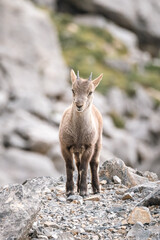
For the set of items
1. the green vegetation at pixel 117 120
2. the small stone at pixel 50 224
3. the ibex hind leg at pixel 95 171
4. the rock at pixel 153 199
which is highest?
the green vegetation at pixel 117 120

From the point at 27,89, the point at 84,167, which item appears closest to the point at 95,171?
the point at 84,167

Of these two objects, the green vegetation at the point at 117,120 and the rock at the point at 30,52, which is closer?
the rock at the point at 30,52

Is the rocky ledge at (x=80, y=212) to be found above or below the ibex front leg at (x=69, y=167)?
below

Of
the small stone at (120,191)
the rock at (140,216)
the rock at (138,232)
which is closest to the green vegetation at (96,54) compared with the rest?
the small stone at (120,191)

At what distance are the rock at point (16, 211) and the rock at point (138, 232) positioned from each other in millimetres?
1814

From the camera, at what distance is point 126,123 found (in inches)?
1895

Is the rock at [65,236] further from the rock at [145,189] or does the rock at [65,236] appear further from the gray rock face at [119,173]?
the gray rock face at [119,173]

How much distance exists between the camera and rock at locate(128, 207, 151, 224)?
8.93 metres

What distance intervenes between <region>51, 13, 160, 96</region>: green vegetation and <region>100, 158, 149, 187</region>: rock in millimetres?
38312

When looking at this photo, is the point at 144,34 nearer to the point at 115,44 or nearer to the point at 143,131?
the point at 115,44

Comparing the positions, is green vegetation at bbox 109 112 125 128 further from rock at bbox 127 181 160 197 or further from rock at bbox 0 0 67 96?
rock at bbox 127 181 160 197

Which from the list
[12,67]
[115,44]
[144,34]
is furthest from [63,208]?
[144,34]

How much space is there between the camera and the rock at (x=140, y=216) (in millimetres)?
8925

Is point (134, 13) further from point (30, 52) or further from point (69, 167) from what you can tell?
point (69, 167)
